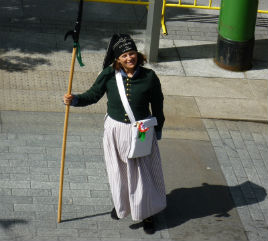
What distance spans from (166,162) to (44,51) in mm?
3662

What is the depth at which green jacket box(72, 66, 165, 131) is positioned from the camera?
636 centimetres

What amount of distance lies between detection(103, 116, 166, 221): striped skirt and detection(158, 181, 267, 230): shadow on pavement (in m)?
0.38

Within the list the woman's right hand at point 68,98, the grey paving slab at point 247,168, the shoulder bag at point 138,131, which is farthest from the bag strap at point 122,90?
the grey paving slab at point 247,168

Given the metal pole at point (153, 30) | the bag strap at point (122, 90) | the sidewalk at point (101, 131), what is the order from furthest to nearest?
1. the metal pole at point (153, 30)
2. the sidewalk at point (101, 131)
3. the bag strap at point (122, 90)

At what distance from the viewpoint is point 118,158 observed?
658cm

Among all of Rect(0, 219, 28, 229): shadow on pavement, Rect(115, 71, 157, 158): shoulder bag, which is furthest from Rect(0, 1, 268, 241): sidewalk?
Rect(115, 71, 157, 158): shoulder bag

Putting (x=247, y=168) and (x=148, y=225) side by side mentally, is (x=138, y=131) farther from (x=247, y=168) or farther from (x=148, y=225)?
(x=247, y=168)

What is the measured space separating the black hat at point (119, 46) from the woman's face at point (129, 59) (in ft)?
0.11

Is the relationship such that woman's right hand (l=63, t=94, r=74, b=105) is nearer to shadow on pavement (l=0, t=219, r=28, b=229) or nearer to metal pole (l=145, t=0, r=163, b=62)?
shadow on pavement (l=0, t=219, r=28, b=229)

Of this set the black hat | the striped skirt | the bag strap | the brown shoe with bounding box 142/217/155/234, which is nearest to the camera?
the black hat

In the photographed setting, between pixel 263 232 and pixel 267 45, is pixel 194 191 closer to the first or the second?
pixel 263 232

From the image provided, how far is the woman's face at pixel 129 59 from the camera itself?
20.5 feet

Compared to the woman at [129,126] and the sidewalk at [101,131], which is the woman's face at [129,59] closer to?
the woman at [129,126]

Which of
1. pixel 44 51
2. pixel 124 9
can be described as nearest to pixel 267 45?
pixel 124 9
